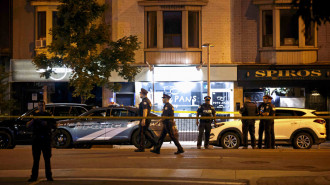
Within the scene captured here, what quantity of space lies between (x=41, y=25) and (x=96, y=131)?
10.2 metres

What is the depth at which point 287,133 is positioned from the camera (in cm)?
Answer: 1728

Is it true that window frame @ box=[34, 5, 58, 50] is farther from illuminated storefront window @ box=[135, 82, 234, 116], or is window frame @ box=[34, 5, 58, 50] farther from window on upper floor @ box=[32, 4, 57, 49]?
illuminated storefront window @ box=[135, 82, 234, 116]

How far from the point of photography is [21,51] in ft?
81.8

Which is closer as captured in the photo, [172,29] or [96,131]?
[96,131]

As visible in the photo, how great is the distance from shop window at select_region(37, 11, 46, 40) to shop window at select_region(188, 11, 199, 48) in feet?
25.1

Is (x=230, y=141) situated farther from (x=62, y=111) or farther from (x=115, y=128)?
(x=62, y=111)

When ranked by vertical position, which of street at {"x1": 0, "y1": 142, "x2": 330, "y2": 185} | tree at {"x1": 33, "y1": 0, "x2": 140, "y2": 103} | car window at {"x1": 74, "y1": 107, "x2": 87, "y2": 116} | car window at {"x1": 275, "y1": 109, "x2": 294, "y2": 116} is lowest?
street at {"x1": 0, "y1": 142, "x2": 330, "y2": 185}

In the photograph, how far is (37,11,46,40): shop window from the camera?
81.4 ft

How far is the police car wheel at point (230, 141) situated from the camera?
17188 mm

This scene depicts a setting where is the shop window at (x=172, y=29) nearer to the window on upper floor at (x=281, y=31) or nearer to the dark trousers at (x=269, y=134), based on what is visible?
the window on upper floor at (x=281, y=31)

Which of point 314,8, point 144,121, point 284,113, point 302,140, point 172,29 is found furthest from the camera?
point 172,29

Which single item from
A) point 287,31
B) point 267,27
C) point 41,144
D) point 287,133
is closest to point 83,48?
point 287,133

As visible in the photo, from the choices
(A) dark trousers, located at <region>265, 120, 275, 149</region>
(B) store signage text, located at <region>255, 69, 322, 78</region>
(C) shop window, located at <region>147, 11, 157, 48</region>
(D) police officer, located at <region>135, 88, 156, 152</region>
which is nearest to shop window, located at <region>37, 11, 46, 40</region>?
(C) shop window, located at <region>147, 11, 157, 48</region>

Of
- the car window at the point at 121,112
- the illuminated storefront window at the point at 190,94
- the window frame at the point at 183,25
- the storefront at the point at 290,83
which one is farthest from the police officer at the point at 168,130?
the storefront at the point at 290,83
